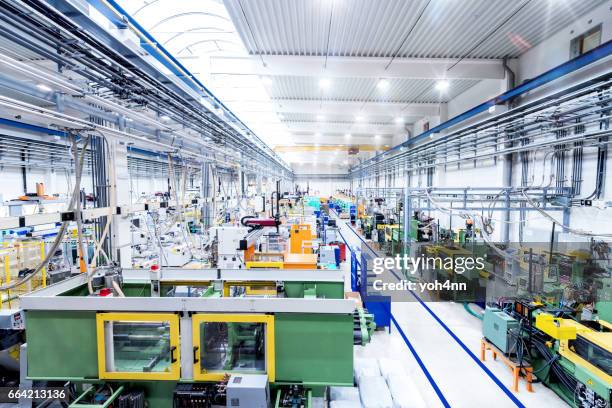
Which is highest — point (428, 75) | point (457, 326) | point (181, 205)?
point (428, 75)

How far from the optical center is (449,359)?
14.6 feet

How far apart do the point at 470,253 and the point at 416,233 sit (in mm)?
2448

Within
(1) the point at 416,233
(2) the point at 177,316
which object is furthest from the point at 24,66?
(1) the point at 416,233

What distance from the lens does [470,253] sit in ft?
21.7

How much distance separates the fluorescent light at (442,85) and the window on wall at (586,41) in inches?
107

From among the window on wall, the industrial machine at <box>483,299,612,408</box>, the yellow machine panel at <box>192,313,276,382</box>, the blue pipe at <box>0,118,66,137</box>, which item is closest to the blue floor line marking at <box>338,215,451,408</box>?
the industrial machine at <box>483,299,612,408</box>

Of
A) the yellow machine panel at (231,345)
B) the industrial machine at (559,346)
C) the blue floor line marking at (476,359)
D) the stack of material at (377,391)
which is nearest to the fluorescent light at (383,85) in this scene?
the blue floor line marking at (476,359)

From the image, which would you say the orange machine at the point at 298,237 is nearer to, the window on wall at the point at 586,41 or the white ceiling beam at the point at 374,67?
the white ceiling beam at the point at 374,67

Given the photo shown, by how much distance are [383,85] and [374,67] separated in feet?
6.20

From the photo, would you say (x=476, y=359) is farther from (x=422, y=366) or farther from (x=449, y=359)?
(x=422, y=366)

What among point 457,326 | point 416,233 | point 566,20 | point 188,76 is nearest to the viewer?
point 188,76

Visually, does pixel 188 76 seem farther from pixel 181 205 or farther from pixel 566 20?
pixel 566 20

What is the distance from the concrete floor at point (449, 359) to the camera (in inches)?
145

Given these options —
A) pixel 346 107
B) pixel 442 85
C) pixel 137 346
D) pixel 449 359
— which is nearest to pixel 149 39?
pixel 137 346
